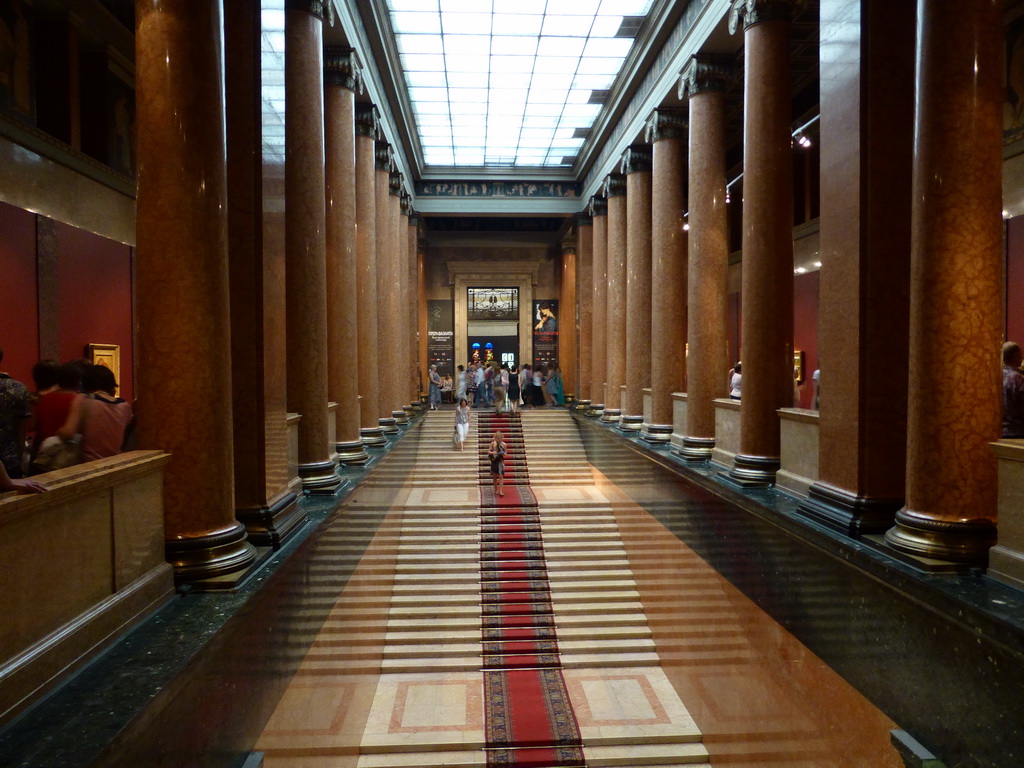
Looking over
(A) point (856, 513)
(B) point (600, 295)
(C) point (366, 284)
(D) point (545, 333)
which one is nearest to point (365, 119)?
(C) point (366, 284)

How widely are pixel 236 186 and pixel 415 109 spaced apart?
465 inches

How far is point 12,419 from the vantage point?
11.8ft

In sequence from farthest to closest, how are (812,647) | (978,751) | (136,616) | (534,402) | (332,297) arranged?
1. (534,402)
2. (332,297)
3. (812,647)
4. (136,616)
5. (978,751)

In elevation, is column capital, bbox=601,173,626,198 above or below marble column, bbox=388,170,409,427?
above

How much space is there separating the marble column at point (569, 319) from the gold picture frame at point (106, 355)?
14.5 metres

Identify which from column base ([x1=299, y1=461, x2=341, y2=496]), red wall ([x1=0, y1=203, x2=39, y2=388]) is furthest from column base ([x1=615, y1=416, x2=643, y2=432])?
red wall ([x1=0, y1=203, x2=39, y2=388])

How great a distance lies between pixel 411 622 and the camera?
9133mm

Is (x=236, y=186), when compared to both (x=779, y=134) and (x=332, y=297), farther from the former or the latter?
(x=779, y=134)

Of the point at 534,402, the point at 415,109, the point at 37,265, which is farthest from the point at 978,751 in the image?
the point at 534,402

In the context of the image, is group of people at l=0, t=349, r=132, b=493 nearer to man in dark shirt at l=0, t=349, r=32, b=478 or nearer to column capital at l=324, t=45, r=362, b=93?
man in dark shirt at l=0, t=349, r=32, b=478

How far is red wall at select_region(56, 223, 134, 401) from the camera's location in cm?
925

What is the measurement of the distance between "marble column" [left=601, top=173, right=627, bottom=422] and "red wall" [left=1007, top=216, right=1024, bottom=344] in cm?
801

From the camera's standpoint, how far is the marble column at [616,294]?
52.6 ft

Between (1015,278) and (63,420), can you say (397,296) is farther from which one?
(63,420)
